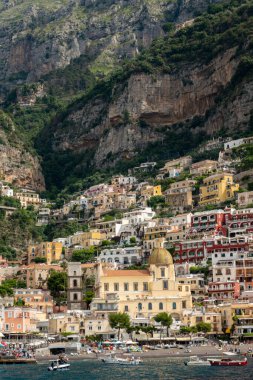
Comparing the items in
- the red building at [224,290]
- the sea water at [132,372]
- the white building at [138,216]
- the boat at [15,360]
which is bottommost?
the sea water at [132,372]

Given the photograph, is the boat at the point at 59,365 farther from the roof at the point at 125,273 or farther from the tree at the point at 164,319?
the roof at the point at 125,273

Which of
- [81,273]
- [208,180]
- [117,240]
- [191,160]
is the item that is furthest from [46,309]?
[191,160]

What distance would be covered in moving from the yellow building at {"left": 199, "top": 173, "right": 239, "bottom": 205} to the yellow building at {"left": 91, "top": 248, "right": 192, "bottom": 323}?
33891 mm

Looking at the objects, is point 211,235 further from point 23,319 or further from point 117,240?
point 23,319

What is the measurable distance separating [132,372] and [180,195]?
3007 inches

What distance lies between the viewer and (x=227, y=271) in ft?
446

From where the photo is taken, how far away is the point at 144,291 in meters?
132

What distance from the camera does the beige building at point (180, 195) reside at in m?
172

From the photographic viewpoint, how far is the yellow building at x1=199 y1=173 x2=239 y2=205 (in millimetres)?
167500

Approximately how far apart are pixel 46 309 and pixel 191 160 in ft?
201

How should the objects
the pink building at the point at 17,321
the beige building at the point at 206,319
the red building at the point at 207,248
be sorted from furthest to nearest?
the red building at the point at 207,248 → the pink building at the point at 17,321 → the beige building at the point at 206,319

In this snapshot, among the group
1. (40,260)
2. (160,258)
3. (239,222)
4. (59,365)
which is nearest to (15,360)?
(59,365)

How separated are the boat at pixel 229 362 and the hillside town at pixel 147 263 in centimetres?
1463

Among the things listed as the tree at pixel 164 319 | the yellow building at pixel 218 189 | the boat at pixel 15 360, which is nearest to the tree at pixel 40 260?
the yellow building at pixel 218 189
